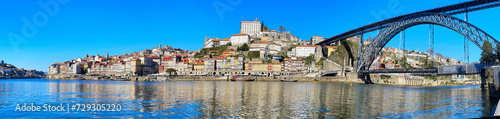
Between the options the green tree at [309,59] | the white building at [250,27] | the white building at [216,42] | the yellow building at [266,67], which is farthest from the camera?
the white building at [250,27]

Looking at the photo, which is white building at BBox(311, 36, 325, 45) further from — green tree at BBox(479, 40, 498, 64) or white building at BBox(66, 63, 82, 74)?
green tree at BBox(479, 40, 498, 64)

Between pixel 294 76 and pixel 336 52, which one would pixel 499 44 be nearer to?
pixel 294 76

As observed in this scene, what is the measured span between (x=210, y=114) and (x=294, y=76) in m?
60.6

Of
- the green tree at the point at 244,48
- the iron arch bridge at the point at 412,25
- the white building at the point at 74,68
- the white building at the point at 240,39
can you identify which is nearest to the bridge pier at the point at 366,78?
the iron arch bridge at the point at 412,25

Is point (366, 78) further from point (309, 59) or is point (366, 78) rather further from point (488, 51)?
point (488, 51)

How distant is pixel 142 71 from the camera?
350 feet

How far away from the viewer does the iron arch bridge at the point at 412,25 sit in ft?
109

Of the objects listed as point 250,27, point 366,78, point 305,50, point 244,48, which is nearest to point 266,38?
point 244,48

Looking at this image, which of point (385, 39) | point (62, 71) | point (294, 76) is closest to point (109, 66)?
point (62, 71)

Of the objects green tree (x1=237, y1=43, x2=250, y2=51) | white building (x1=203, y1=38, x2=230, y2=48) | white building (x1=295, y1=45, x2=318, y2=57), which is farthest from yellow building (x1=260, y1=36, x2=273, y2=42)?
white building (x1=295, y1=45, x2=318, y2=57)

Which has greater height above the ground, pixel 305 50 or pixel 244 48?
pixel 244 48

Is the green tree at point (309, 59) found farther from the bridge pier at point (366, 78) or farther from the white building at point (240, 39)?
the bridge pier at point (366, 78)

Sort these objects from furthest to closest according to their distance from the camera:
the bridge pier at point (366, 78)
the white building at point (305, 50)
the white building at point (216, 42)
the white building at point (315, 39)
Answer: the white building at point (315, 39) < the white building at point (216, 42) < the white building at point (305, 50) < the bridge pier at point (366, 78)

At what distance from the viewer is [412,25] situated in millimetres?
47844
